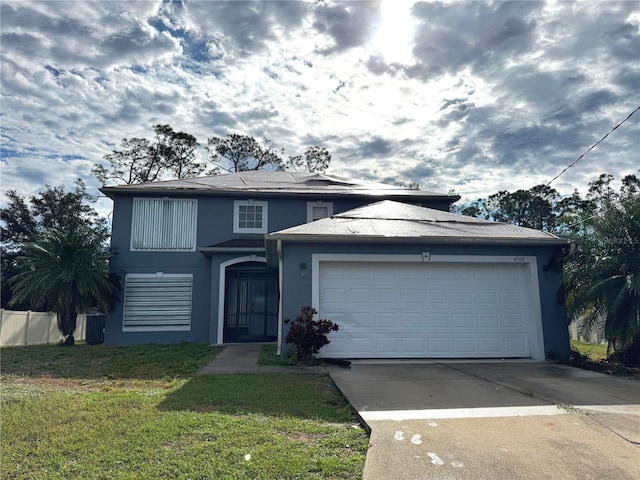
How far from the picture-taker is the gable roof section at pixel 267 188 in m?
13.6

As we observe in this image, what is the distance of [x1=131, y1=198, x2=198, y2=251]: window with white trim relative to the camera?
44.2 ft

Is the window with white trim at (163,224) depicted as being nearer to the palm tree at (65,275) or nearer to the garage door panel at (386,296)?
the palm tree at (65,275)

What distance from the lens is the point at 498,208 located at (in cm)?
3191

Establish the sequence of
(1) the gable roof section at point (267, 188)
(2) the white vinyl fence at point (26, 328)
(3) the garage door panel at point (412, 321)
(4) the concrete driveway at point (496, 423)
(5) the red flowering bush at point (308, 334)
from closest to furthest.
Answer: (4) the concrete driveway at point (496, 423) → (5) the red flowering bush at point (308, 334) → (3) the garage door panel at point (412, 321) → (1) the gable roof section at point (267, 188) → (2) the white vinyl fence at point (26, 328)

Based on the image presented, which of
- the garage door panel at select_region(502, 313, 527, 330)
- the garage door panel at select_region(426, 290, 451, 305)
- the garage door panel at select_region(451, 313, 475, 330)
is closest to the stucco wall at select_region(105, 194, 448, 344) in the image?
the garage door panel at select_region(426, 290, 451, 305)

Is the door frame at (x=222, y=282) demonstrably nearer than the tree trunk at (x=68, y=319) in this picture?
Yes

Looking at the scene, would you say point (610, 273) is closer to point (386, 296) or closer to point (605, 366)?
point (605, 366)

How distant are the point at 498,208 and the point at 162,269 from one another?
26965mm

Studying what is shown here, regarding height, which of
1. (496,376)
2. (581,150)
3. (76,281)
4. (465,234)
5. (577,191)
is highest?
(577,191)

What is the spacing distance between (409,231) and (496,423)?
519cm

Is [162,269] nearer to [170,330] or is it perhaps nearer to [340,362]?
[170,330]

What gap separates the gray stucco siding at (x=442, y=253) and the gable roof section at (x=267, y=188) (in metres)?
5.84

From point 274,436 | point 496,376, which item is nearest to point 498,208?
point 496,376

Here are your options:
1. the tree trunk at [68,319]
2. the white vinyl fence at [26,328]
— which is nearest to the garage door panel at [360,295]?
the tree trunk at [68,319]
